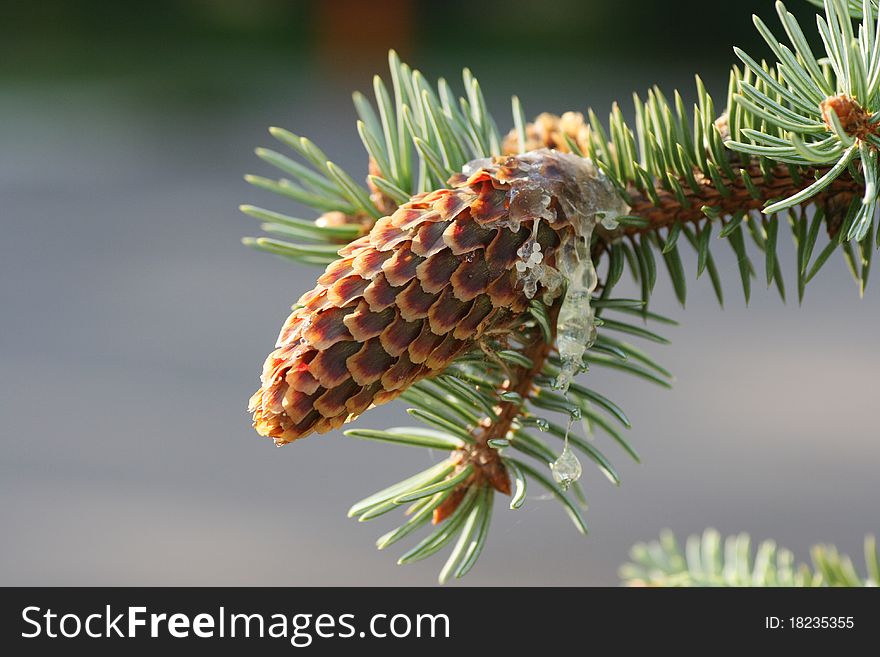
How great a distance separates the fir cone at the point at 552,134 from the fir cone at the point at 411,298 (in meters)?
0.06

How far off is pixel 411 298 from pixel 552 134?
0.33 feet

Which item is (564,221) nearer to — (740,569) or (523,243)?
(523,243)

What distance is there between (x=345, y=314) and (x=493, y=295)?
0.03 metres

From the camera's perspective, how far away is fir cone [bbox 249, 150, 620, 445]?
20 cm

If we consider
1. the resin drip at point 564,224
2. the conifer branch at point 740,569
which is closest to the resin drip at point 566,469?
the resin drip at point 564,224

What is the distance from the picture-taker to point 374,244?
0.21 meters

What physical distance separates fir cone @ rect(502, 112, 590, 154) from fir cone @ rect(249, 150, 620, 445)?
0.06 metres

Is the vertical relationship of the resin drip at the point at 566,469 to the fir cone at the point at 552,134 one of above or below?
below

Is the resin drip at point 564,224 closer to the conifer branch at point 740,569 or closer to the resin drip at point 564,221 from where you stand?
the resin drip at point 564,221

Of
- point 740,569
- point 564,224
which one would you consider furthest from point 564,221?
point 740,569

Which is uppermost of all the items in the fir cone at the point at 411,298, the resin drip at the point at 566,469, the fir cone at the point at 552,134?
the fir cone at the point at 552,134

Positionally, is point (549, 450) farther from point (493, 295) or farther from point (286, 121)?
point (286, 121)

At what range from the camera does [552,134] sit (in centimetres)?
28

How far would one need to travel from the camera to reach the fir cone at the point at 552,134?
27 centimetres
